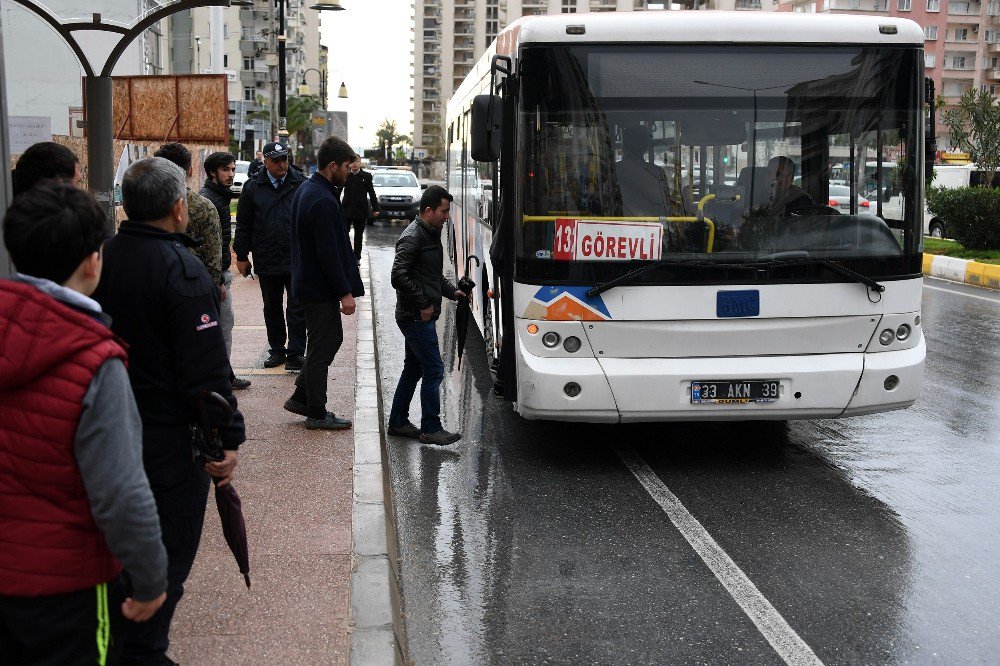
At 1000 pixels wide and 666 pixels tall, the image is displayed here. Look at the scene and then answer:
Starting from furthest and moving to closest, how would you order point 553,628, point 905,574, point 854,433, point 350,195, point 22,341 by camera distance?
point 350,195, point 854,433, point 905,574, point 553,628, point 22,341

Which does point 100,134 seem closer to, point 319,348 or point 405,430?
point 319,348

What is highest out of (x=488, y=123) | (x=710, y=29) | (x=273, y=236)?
(x=710, y=29)

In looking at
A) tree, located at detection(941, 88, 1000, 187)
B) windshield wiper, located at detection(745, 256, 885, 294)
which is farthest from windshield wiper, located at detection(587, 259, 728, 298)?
tree, located at detection(941, 88, 1000, 187)

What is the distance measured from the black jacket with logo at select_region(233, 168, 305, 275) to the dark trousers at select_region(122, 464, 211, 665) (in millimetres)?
6298

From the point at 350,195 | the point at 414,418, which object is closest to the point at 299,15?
the point at 350,195

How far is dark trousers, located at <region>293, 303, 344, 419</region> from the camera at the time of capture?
7.58 m

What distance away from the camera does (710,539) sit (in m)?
5.88

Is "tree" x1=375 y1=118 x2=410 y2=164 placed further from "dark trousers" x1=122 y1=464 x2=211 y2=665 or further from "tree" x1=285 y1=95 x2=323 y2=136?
"dark trousers" x1=122 y1=464 x2=211 y2=665

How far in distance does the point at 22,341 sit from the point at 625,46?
5.03 meters

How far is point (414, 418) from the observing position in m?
8.85

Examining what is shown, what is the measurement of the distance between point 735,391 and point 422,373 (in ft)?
6.98

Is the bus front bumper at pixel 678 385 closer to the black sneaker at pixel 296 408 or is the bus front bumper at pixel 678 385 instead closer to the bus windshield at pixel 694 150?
the bus windshield at pixel 694 150

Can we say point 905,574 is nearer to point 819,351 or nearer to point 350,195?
point 819,351

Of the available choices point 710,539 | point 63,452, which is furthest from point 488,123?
point 63,452
